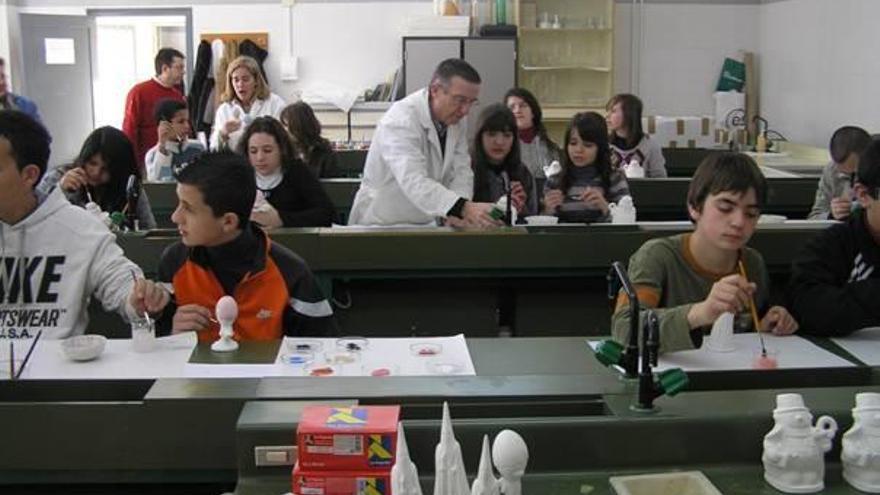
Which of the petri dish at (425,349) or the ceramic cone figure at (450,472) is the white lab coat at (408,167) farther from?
the ceramic cone figure at (450,472)

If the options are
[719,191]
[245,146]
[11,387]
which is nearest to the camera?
[11,387]

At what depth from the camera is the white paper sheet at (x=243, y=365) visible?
6.07ft

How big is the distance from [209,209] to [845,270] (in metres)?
1.62

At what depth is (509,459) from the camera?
1.25 meters

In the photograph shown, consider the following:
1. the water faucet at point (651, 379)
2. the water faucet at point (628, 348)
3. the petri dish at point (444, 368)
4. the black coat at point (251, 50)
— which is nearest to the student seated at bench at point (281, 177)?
the petri dish at point (444, 368)

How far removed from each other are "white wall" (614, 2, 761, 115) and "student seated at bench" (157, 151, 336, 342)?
258 inches

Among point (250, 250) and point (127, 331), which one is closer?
point (250, 250)

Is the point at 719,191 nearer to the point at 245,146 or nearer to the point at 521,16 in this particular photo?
the point at 245,146

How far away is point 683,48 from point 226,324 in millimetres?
7247

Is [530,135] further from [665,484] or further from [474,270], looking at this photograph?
[665,484]

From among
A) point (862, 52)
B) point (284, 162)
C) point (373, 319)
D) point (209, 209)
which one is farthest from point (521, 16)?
point (209, 209)

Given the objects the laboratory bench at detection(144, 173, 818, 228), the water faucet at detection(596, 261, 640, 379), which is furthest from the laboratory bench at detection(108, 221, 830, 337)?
the water faucet at detection(596, 261, 640, 379)

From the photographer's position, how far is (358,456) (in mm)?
1305

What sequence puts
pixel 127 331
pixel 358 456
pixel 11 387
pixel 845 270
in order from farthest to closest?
pixel 127 331 < pixel 845 270 < pixel 11 387 < pixel 358 456
